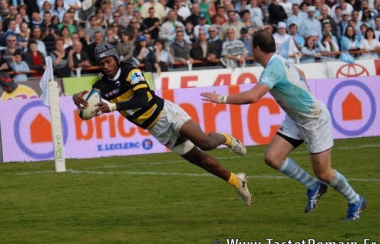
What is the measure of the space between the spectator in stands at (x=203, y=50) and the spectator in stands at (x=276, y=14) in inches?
123

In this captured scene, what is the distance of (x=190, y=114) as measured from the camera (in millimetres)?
20438

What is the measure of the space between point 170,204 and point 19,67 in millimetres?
10796

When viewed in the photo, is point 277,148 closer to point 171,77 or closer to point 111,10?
point 171,77

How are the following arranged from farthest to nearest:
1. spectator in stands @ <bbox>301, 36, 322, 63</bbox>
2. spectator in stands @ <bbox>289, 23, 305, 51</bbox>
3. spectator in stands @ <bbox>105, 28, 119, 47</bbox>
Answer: spectator in stands @ <bbox>289, 23, 305, 51</bbox> → spectator in stands @ <bbox>301, 36, 322, 63</bbox> → spectator in stands @ <bbox>105, 28, 119, 47</bbox>

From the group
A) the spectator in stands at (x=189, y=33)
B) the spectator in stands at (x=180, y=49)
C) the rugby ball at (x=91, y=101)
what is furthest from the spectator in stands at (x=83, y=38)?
the rugby ball at (x=91, y=101)

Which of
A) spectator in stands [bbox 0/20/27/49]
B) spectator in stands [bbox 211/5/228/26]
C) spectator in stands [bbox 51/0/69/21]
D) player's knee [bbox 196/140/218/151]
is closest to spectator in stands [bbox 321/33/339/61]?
spectator in stands [bbox 211/5/228/26]

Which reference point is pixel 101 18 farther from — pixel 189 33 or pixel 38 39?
pixel 189 33

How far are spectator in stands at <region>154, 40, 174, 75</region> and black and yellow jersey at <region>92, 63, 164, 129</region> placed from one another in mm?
12187

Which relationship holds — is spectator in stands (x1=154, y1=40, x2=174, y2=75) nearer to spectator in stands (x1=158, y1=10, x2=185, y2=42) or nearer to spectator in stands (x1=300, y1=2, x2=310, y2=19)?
spectator in stands (x1=158, y1=10, x2=185, y2=42)

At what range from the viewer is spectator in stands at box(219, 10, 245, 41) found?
2600 cm

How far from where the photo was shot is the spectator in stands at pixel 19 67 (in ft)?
74.2

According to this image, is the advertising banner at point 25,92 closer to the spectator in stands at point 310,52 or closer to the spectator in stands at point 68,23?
the spectator in stands at point 68,23

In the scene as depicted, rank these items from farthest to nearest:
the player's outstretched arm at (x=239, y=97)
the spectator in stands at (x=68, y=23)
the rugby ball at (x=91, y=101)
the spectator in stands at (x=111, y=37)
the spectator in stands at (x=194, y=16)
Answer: the spectator in stands at (x=194, y=16)
the spectator in stands at (x=68, y=23)
the spectator in stands at (x=111, y=37)
the rugby ball at (x=91, y=101)
the player's outstretched arm at (x=239, y=97)

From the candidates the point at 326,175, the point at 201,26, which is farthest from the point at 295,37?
the point at 326,175
